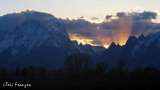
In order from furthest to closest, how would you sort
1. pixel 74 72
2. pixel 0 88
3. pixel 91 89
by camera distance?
1. pixel 74 72
2. pixel 91 89
3. pixel 0 88

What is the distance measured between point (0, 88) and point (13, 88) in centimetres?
293

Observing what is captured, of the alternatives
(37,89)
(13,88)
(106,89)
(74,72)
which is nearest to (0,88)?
(13,88)

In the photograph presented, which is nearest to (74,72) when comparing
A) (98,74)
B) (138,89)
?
(98,74)

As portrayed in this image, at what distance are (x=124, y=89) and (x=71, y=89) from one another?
533 inches

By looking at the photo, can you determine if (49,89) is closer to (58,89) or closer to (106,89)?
(58,89)

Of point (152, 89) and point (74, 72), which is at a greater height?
point (74, 72)

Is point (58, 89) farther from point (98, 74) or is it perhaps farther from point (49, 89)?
point (98, 74)

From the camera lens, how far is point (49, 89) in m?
69.7

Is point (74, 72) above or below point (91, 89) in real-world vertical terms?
above

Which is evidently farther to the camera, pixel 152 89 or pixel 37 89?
pixel 152 89

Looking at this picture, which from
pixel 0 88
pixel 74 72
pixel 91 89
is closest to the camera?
pixel 0 88

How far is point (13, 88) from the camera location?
6925cm

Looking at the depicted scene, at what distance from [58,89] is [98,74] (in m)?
130

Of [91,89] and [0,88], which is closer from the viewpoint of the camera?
[0,88]
